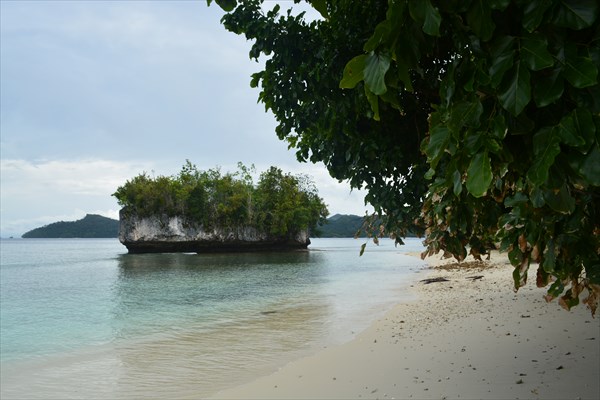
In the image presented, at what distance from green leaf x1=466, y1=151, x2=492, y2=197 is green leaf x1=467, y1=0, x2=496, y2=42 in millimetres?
372

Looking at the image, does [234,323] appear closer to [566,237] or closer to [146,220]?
[566,237]

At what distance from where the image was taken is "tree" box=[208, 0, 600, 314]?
4.43 ft

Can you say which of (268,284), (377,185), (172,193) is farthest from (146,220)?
(377,185)

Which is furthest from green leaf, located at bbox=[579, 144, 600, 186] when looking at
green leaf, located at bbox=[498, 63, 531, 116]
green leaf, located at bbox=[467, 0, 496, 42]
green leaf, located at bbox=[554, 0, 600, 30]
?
green leaf, located at bbox=[467, 0, 496, 42]

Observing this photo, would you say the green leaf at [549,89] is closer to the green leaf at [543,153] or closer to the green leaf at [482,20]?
the green leaf at [543,153]

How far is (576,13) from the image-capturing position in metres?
1.31

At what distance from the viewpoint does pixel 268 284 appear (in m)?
24.8

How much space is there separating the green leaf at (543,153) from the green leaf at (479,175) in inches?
4.8

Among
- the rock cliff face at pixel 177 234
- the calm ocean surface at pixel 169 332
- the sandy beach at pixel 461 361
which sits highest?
the rock cliff face at pixel 177 234

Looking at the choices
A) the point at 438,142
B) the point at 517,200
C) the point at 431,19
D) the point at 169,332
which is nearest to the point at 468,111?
the point at 438,142

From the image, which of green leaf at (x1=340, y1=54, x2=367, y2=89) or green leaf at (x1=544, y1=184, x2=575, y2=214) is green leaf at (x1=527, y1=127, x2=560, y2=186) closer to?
green leaf at (x1=544, y1=184, x2=575, y2=214)

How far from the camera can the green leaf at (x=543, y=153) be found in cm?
132

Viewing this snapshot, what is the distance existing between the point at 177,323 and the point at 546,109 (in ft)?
47.8

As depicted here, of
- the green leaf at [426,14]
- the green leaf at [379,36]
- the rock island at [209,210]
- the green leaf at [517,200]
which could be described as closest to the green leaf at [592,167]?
the green leaf at [426,14]
